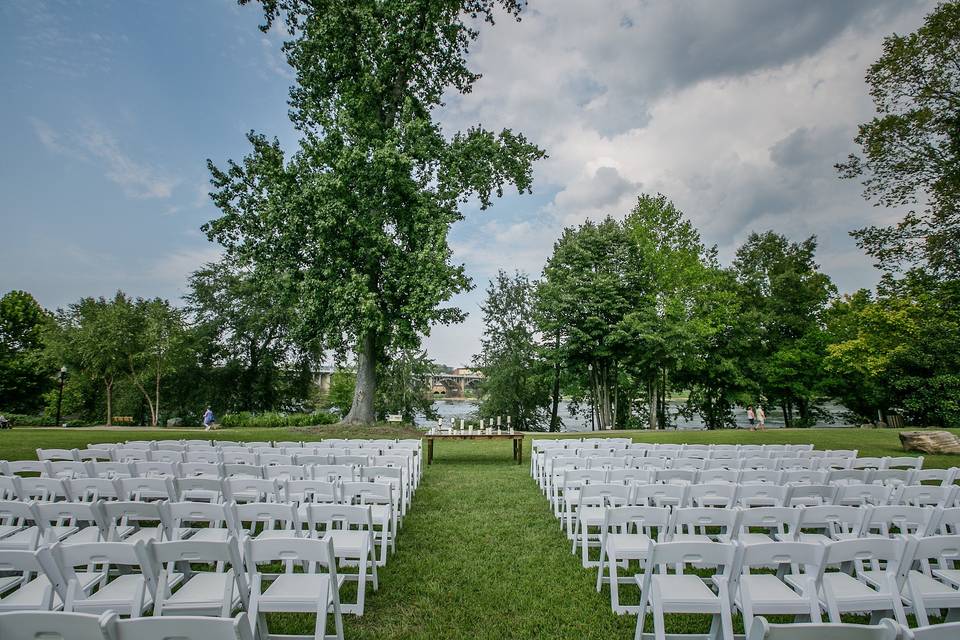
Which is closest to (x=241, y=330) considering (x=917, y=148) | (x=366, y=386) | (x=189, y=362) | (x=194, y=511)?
(x=189, y=362)

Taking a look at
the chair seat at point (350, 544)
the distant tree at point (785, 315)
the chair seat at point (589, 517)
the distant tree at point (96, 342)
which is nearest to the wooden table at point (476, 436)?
the chair seat at point (589, 517)

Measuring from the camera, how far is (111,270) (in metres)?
30.8

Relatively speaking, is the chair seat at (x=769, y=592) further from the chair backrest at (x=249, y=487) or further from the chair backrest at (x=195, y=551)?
the chair backrest at (x=249, y=487)

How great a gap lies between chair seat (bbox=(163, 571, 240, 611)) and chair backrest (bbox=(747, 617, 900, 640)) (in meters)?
3.08

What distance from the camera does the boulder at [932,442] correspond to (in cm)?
1318

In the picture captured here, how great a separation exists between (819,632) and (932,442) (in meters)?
16.7

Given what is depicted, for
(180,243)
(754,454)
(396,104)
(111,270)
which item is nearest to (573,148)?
(396,104)

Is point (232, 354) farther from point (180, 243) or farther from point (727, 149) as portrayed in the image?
point (727, 149)

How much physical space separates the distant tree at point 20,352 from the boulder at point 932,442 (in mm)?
51421

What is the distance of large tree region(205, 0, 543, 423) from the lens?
17047 mm

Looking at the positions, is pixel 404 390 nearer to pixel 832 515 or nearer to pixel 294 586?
pixel 294 586

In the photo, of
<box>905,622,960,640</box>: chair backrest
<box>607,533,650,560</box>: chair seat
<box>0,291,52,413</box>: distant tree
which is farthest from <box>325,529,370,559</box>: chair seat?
<box>0,291,52,413</box>: distant tree

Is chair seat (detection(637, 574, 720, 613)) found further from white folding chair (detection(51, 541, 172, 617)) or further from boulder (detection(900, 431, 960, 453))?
boulder (detection(900, 431, 960, 453))

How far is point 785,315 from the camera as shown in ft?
109
